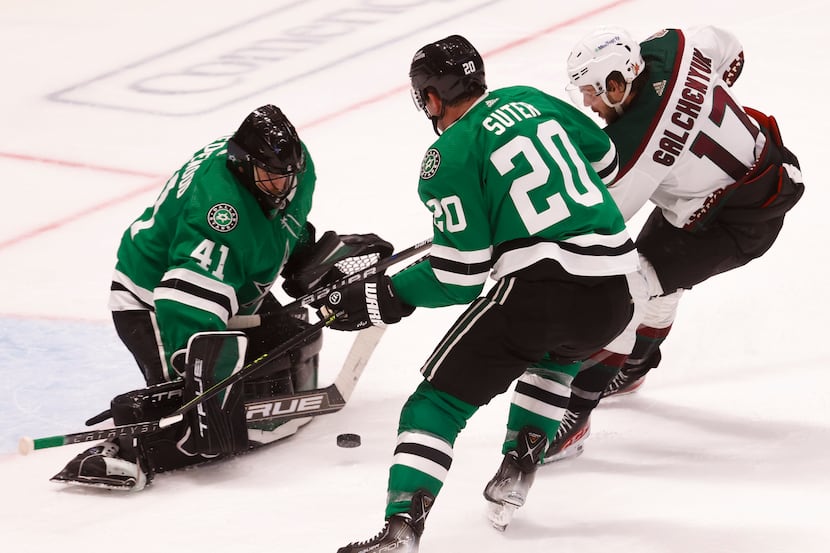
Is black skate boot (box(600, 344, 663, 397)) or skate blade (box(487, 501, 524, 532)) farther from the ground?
skate blade (box(487, 501, 524, 532))

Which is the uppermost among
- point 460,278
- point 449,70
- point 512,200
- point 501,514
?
point 449,70

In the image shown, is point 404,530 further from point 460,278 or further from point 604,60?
point 604,60

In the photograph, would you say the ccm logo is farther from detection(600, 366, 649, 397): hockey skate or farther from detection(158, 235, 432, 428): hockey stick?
detection(600, 366, 649, 397): hockey skate

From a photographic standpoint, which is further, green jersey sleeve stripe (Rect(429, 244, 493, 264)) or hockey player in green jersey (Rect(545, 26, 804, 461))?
hockey player in green jersey (Rect(545, 26, 804, 461))

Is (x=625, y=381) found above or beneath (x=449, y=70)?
beneath

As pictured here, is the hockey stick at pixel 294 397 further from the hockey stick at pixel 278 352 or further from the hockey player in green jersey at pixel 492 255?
the hockey player in green jersey at pixel 492 255

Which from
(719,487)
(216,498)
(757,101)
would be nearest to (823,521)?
(719,487)

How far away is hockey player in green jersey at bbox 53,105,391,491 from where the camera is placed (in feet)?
9.44

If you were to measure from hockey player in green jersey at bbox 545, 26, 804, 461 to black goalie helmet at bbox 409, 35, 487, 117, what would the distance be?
526mm

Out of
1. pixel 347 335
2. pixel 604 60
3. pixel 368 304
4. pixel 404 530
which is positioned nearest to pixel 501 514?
pixel 404 530

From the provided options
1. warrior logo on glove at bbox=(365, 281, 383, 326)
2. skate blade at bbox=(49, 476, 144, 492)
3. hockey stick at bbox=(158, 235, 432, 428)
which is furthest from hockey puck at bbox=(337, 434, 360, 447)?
warrior logo on glove at bbox=(365, 281, 383, 326)

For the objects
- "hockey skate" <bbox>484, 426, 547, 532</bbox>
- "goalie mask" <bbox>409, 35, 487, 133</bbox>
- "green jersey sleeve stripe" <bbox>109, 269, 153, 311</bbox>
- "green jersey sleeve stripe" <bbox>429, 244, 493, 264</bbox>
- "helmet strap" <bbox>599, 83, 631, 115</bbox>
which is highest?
"goalie mask" <bbox>409, 35, 487, 133</bbox>

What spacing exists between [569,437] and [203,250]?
103 centimetres

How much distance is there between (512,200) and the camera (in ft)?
7.68
